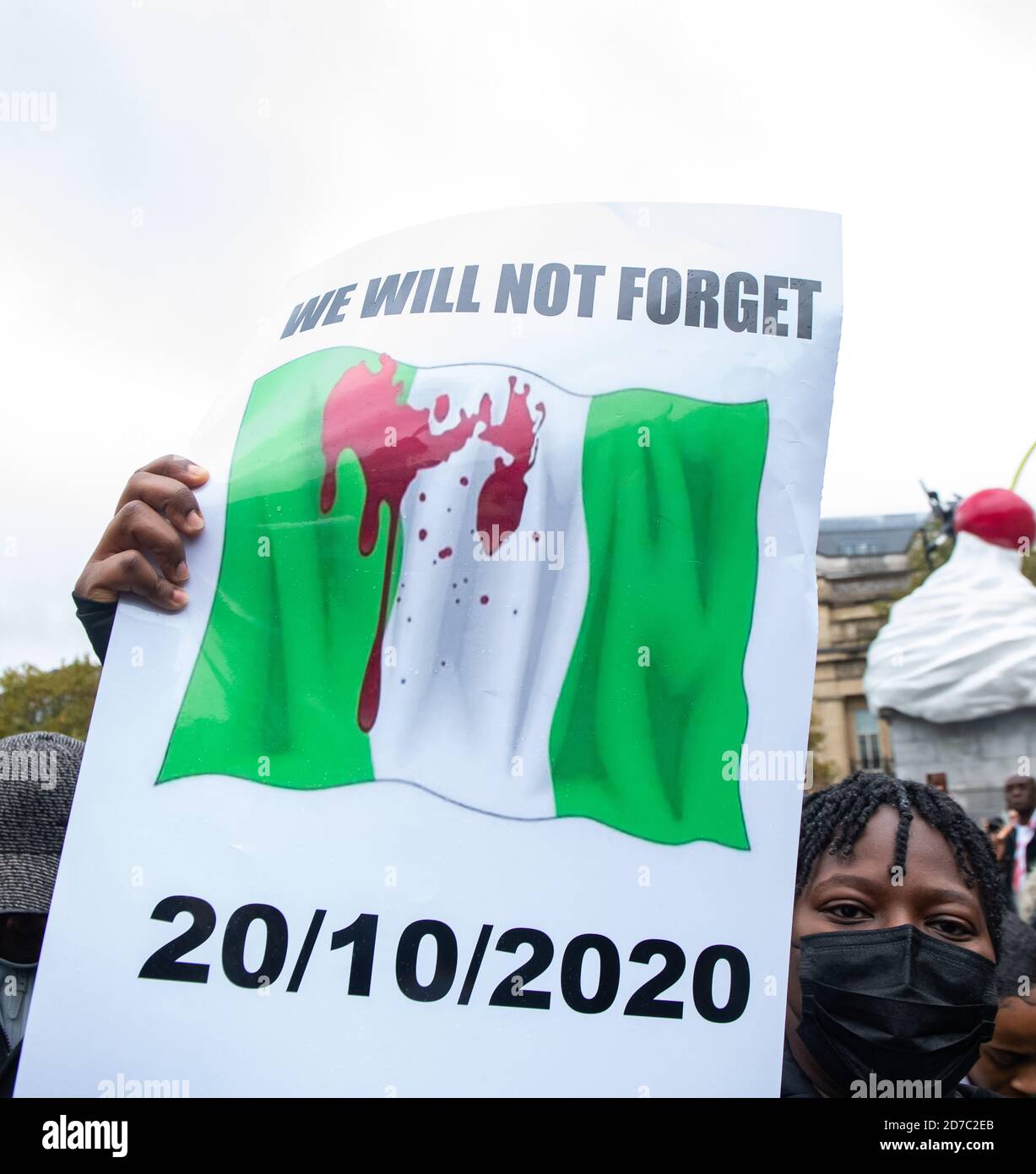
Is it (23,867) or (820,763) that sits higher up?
(23,867)

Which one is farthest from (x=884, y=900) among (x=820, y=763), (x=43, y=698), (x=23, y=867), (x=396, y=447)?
(x=43, y=698)

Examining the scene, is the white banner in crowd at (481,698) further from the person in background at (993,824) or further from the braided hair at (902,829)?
the person in background at (993,824)

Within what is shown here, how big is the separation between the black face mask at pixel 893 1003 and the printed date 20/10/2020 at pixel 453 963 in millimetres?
453

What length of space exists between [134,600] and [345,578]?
370 millimetres

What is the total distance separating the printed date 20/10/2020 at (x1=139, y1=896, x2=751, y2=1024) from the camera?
1984 mm

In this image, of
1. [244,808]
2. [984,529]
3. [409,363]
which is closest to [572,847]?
[244,808]

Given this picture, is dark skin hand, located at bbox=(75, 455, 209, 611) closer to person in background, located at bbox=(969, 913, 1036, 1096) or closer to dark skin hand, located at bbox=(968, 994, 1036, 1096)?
person in background, located at bbox=(969, 913, 1036, 1096)

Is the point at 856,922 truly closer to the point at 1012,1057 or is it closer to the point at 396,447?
the point at 1012,1057

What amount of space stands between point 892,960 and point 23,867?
1.67 m

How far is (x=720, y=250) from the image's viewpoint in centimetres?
234

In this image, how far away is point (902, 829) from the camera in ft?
7.98

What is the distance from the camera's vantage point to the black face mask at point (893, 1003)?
7.64 ft

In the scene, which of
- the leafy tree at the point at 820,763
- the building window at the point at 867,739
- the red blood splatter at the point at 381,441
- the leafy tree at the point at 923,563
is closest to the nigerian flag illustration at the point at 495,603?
the red blood splatter at the point at 381,441

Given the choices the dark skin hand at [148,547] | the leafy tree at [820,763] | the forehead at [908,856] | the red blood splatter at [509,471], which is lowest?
the leafy tree at [820,763]
